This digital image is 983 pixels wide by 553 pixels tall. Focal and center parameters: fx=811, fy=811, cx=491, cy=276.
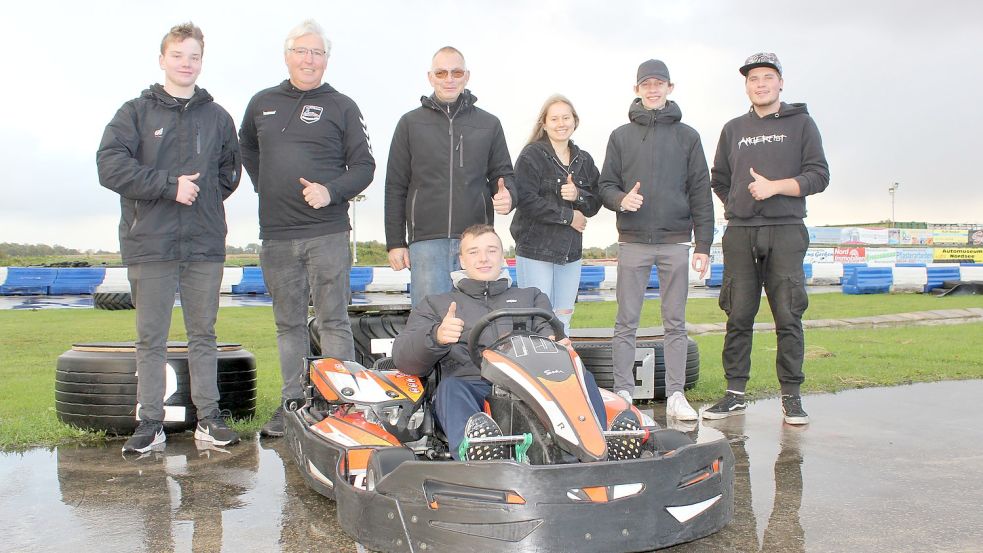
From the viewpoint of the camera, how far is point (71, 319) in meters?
12.3

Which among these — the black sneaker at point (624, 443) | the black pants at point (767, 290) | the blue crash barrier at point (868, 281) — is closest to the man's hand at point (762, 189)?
the black pants at point (767, 290)

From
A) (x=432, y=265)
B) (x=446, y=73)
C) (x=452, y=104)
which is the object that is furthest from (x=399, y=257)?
(x=446, y=73)

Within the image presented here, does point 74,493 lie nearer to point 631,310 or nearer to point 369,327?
point 369,327

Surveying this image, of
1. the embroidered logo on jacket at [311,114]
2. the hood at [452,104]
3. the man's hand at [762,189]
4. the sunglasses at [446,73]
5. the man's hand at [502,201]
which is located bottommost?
the man's hand at [502,201]

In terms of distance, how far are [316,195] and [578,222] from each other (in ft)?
5.51

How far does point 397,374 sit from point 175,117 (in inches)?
83.8

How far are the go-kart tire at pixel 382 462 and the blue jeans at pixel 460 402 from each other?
24cm

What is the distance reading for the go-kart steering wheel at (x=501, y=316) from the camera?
3123mm

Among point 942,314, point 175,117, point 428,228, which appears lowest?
point 942,314

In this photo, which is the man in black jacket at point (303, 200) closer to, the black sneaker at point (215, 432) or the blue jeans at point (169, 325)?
the black sneaker at point (215, 432)

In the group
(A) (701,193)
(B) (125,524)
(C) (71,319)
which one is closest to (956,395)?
(A) (701,193)

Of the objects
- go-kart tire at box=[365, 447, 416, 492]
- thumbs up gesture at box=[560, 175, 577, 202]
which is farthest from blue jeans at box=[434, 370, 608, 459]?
thumbs up gesture at box=[560, 175, 577, 202]

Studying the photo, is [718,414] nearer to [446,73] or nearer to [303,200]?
[446,73]

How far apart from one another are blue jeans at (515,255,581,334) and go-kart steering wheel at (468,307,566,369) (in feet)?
5.97
